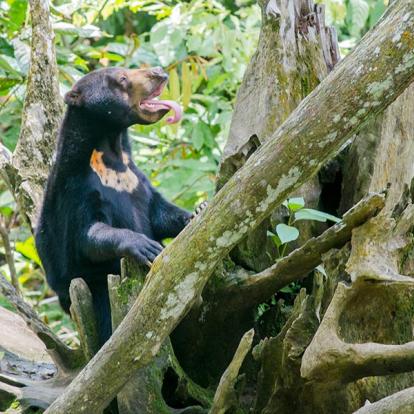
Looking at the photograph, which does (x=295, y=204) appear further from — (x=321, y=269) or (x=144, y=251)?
(x=144, y=251)

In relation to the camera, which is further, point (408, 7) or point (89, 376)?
point (89, 376)

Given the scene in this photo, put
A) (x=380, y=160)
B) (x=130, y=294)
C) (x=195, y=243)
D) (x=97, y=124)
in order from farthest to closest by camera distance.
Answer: (x=97, y=124) < (x=380, y=160) < (x=130, y=294) < (x=195, y=243)

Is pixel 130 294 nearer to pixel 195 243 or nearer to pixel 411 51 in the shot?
pixel 195 243

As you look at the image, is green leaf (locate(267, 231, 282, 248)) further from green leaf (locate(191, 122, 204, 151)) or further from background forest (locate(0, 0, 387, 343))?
green leaf (locate(191, 122, 204, 151))

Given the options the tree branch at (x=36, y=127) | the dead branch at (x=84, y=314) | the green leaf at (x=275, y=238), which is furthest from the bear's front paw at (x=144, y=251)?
the tree branch at (x=36, y=127)

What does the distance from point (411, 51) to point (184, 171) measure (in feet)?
13.2

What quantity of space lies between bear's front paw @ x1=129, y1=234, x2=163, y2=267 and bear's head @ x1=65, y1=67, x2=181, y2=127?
1168 mm

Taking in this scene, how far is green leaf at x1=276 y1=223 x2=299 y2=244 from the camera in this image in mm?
3805

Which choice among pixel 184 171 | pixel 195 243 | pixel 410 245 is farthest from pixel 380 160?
pixel 184 171

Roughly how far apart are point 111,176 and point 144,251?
118 cm

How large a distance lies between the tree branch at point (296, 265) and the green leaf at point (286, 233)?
11 centimetres

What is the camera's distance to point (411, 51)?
3.01 m

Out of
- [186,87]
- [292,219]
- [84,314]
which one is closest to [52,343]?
[84,314]

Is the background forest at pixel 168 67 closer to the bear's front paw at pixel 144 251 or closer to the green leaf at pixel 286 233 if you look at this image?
the bear's front paw at pixel 144 251
